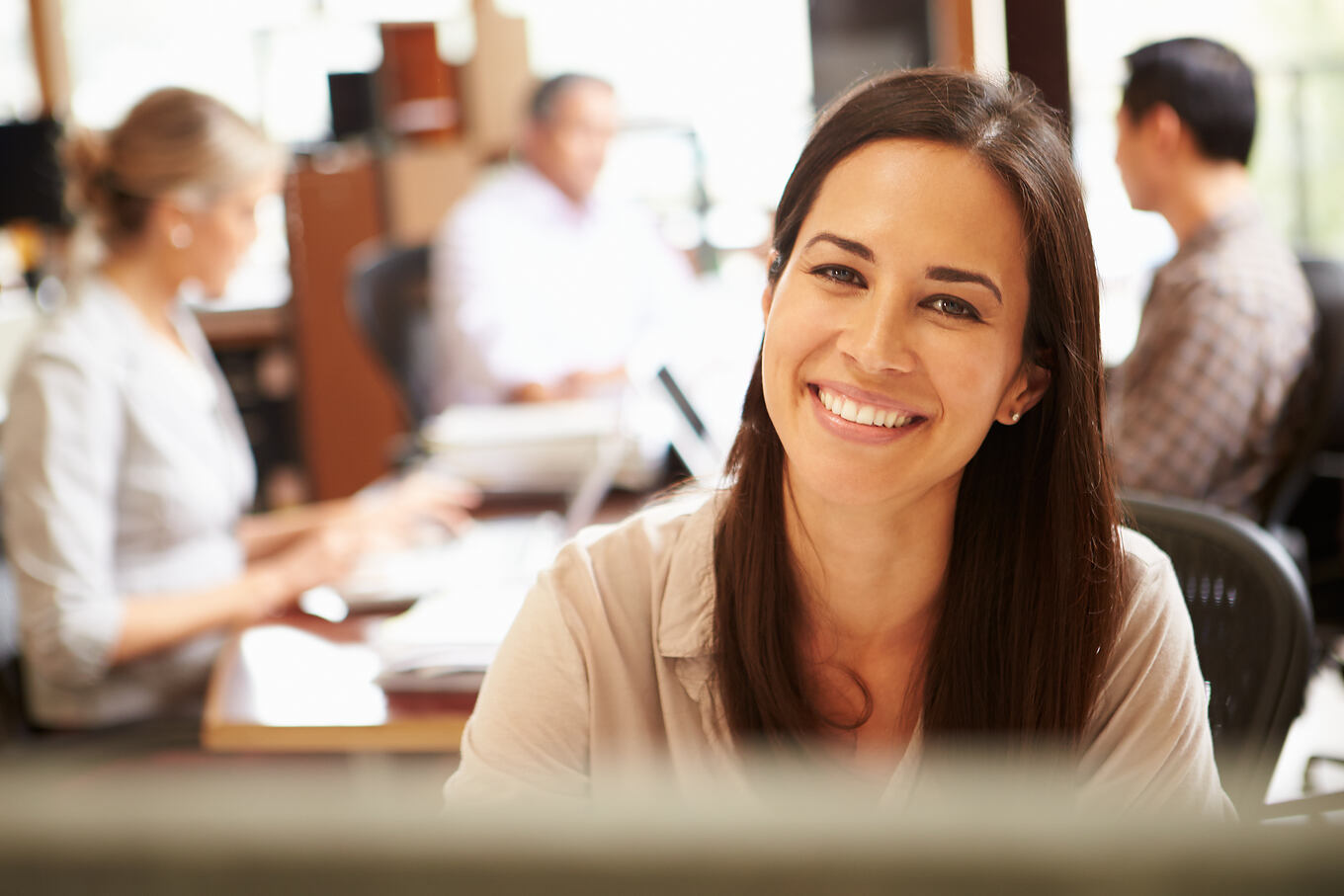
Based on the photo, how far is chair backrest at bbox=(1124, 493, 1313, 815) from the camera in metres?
1.18

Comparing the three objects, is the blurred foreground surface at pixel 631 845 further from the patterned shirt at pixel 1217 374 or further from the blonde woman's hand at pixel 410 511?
the patterned shirt at pixel 1217 374

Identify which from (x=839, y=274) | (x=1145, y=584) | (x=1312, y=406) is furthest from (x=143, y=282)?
(x=1312, y=406)

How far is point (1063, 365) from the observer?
1019 millimetres

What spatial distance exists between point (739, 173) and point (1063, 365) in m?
3.49

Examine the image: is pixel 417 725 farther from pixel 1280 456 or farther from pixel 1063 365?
pixel 1280 456

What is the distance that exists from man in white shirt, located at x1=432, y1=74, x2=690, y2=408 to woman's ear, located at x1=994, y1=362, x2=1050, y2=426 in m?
2.17

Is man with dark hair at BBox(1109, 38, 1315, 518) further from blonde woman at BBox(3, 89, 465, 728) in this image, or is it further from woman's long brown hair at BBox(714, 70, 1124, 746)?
blonde woman at BBox(3, 89, 465, 728)

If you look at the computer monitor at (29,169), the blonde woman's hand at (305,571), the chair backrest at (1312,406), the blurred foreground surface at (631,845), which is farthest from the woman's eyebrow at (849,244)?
the computer monitor at (29,169)

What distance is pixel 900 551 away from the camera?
3.53ft

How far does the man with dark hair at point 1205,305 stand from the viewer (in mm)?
2045

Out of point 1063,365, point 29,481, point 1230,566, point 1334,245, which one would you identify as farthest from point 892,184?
point 1334,245

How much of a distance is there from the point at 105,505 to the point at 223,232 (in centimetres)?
46

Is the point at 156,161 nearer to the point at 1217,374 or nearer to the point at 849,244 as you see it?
the point at 849,244

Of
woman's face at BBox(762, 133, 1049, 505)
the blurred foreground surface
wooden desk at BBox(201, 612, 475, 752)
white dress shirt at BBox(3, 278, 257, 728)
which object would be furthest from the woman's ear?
white dress shirt at BBox(3, 278, 257, 728)
